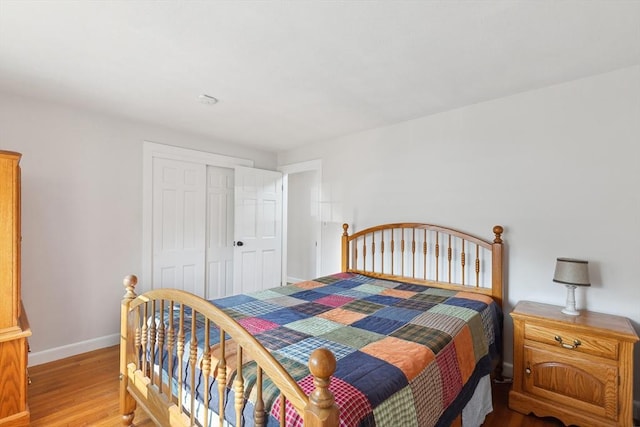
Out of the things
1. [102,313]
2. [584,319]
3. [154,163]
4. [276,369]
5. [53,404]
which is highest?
[154,163]

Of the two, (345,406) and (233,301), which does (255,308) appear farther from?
(345,406)

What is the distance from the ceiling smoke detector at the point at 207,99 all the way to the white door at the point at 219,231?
1355 millimetres

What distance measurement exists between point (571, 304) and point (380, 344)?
5.20 feet

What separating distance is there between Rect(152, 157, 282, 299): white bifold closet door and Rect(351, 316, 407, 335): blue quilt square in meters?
2.57

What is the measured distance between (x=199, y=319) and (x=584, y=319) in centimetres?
248

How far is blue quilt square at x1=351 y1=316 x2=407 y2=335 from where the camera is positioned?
1729mm

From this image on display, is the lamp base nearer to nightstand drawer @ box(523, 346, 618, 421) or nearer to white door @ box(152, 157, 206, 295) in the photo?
nightstand drawer @ box(523, 346, 618, 421)

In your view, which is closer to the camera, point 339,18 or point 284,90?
point 339,18

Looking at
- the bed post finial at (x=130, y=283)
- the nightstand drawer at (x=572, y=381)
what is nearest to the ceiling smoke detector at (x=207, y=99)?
the bed post finial at (x=130, y=283)

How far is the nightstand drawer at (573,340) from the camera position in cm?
184

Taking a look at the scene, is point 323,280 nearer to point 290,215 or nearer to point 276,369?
point 276,369

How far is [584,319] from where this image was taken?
2012 mm

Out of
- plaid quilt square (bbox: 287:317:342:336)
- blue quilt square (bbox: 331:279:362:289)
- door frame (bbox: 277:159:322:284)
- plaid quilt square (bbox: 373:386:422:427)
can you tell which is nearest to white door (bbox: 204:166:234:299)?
door frame (bbox: 277:159:322:284)

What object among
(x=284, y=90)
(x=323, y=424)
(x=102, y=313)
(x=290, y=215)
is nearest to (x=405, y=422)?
(x=323, y=424)
